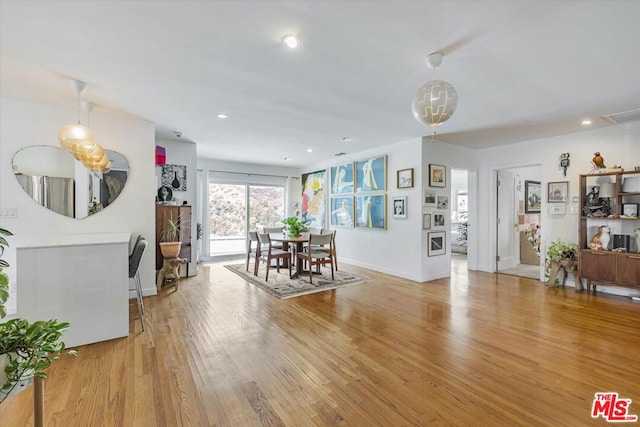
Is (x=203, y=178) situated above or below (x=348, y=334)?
above

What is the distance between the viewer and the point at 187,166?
5.41m

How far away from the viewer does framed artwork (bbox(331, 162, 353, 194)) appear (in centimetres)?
651

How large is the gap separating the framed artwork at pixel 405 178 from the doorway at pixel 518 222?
2.06 metres

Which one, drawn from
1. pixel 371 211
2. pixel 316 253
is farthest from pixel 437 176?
pixel 316 253

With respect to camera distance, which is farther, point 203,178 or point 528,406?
point 203,178

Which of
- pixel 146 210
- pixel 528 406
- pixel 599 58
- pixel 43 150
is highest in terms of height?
pixel 599 58

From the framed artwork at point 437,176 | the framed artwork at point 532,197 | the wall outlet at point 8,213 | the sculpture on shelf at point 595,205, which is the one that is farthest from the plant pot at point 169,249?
the framed artwork at point 532,197

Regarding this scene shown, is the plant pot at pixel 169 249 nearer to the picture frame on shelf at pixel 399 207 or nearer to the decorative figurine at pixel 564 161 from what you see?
the picture frame on shelf at pixel 399 207

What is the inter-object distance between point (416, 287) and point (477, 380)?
2.53 meters

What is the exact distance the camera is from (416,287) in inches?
180

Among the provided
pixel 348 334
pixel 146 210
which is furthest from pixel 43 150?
pixel 348 334

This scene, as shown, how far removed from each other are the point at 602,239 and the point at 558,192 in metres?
0.95

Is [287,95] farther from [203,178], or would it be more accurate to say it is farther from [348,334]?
[203,178]

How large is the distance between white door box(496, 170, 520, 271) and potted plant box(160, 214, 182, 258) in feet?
19.9
